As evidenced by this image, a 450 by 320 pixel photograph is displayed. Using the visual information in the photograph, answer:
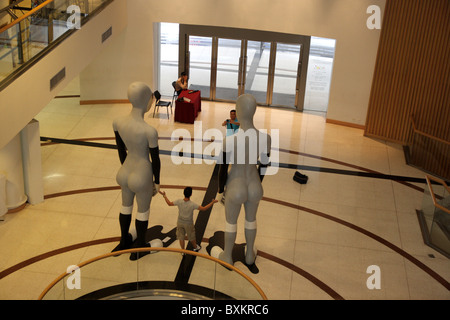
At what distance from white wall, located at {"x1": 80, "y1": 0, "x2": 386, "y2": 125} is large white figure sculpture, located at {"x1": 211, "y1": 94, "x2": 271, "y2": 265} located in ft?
21.7

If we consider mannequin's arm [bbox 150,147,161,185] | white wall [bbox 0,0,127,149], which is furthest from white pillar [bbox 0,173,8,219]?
mannequin's arm [bbox 150,147,161,185]

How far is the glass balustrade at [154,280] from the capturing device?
17.6ft

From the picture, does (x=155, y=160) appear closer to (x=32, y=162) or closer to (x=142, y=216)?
(x=142, y=216)

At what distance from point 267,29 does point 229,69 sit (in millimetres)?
2563

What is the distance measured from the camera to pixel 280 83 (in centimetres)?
1482

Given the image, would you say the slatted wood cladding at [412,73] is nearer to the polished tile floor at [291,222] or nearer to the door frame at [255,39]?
the polished tile floor at [291,222]

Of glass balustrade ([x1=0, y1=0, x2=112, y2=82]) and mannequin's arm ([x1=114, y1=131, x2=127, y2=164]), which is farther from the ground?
glass balustrade ([x1=0, y1=0, x2=112, y2=82])

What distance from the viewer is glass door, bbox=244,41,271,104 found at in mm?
14172

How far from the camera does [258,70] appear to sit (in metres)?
15.0

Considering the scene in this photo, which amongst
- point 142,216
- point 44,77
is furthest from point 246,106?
point 44,77

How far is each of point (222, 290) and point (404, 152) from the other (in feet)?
24.7

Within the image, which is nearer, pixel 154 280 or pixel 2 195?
pixel 154 280

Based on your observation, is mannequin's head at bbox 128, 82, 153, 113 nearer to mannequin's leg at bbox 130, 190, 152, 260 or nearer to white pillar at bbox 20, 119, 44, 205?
mannequin's leg at bbox 130, 190, 152, 260
